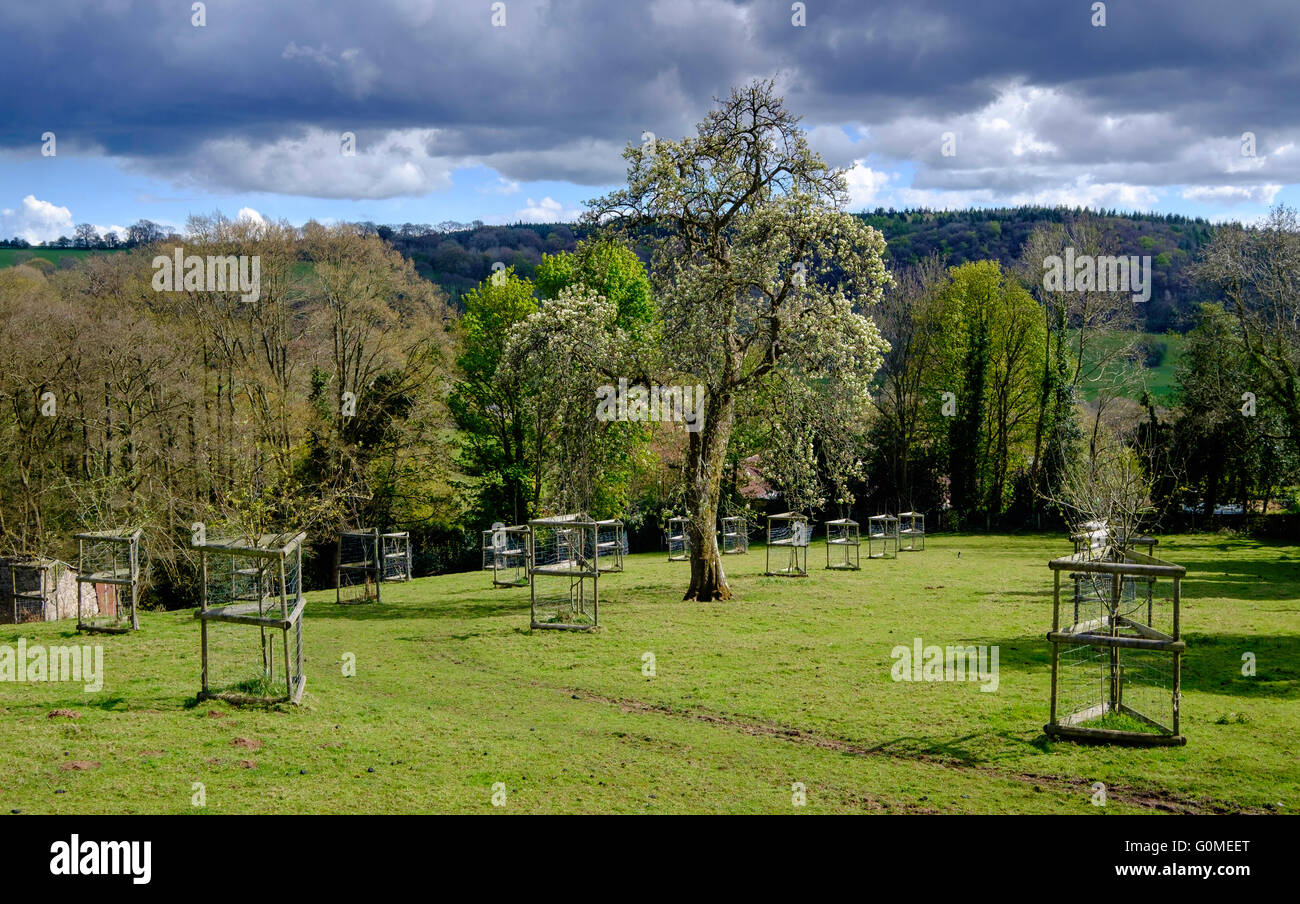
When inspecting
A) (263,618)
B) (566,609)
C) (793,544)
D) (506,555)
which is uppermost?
(263,618)

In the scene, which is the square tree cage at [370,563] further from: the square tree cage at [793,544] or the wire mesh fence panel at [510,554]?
the square tree cage at [793,544]

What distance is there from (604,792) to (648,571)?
25504 mm

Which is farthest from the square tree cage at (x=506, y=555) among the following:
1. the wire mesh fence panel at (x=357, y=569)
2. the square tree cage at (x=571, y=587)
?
the wire mesh fence panel at (x=357, y=569)

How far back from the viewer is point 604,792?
11133 mm

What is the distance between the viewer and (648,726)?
47.2 ft

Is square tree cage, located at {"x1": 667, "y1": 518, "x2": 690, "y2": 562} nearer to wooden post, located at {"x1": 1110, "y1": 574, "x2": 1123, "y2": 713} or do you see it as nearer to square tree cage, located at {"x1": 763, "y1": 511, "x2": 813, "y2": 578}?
square tree cage, located at {"x1": 763, "y1": 511, "x2": 813, "y2": 578}

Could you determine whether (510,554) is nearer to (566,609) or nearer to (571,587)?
(566,609)

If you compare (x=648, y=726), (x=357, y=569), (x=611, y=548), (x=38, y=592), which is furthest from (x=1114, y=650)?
(x=611, y=548)

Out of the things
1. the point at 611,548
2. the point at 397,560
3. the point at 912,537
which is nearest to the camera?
the point at 397,560

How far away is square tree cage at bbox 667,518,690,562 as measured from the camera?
40750 millimetres

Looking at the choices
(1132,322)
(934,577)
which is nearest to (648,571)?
(934,577)

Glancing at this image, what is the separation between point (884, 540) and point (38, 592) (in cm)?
3140

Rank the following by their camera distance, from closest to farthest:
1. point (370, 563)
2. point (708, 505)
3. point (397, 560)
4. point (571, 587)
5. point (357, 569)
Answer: point (571, 587) → point (708, 505) → point (370, 563) → point (357, 569) → point (397, 560)

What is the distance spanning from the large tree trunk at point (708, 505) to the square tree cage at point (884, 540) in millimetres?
14489
